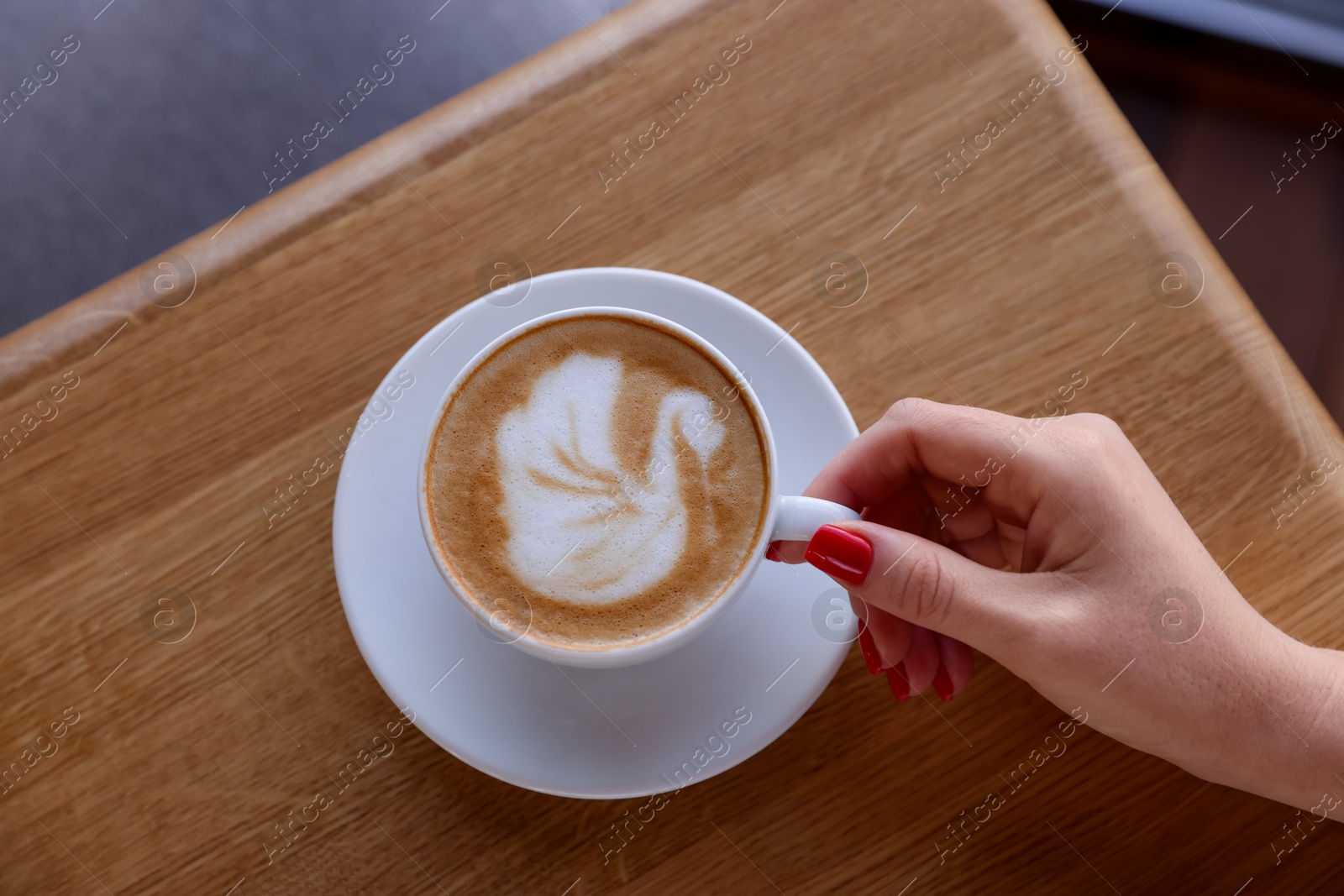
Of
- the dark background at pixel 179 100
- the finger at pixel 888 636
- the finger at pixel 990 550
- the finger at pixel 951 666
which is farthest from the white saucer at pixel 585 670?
the dark background at pixel 179 100

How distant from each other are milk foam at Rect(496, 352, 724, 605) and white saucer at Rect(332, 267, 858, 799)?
127 millimetres

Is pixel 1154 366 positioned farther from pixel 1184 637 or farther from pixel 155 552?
pixel 155 552

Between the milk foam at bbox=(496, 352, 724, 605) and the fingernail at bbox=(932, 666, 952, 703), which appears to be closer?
the milk foam at bbox=(496, 352, 724, 605)

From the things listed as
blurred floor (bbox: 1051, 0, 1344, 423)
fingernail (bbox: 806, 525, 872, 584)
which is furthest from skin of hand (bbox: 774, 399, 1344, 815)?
blurred floor (bbox: 1051, 0, 1344, 423)

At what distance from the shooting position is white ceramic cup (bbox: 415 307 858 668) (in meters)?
1.05

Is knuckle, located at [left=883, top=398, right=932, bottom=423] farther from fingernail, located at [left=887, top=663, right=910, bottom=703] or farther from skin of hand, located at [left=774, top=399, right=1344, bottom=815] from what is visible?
fingernail, located at [left=887, top=663, right=910, bottom=703]

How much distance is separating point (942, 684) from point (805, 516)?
0.33 metres

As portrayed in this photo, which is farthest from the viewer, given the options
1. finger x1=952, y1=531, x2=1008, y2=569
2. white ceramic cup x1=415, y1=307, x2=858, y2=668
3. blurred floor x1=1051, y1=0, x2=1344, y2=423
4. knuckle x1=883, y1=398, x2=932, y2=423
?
blurred floor x1=1051, y1=0, x2=1344, y2=423

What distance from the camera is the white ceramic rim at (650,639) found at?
105cm

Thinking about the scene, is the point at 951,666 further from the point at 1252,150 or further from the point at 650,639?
the point at 1252,150

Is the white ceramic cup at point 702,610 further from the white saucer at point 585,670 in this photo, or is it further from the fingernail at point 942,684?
the fingernail at point 942,684

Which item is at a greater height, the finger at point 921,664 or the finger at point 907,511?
the finger at point 907,511

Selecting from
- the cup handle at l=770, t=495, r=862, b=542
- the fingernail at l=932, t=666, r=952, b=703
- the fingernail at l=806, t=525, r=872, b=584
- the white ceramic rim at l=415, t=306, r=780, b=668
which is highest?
the white ceramic rim at l=415, t=306, r=780, b=668

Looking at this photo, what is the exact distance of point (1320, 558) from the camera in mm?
1255
